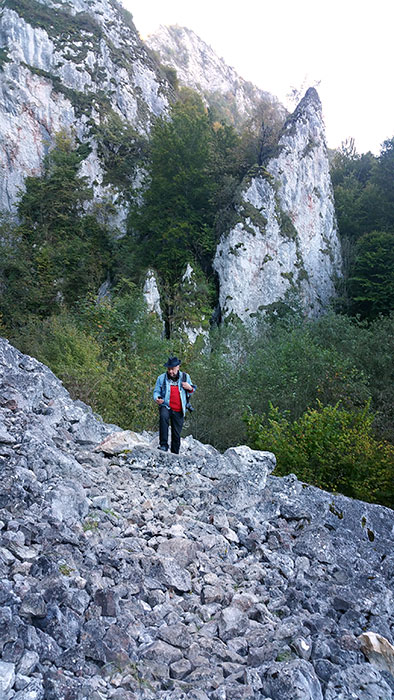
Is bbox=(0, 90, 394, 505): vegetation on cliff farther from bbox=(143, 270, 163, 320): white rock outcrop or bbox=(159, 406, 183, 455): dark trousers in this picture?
bbox=(159, 406, 183, 455): dark trousers

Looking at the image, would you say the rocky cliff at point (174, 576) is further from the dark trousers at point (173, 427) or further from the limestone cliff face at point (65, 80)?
the limestone cliff face at point (65, 80)

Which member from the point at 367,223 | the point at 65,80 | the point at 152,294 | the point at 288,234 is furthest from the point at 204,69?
the point at 152,294

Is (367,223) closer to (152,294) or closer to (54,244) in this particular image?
(152,294)

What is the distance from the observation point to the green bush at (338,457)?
8539 mm

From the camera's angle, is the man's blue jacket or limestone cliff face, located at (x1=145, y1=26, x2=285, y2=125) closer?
the man's blue jacket

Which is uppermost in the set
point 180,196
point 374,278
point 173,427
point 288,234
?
point 180,196

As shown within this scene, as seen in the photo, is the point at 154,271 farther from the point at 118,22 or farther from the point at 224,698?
the point at 118,22

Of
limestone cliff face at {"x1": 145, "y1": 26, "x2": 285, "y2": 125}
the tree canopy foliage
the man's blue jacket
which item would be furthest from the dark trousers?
limestone cliff face at {"x1": 145, "y1": 26, "x2": 285, "y2": 125}

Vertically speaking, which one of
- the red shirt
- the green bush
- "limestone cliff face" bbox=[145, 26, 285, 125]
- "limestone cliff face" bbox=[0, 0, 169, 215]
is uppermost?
"limestone cliff face" bbox=[145, 26, 285, 125]

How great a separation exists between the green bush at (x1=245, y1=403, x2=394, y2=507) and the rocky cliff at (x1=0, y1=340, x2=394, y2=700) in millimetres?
2728

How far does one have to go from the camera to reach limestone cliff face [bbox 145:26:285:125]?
180ft

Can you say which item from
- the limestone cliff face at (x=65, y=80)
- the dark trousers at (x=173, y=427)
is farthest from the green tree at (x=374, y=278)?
the dark trousers at (x=173, y=427)

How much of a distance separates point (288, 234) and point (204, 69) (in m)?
47.5

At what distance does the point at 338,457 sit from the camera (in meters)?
8.83
